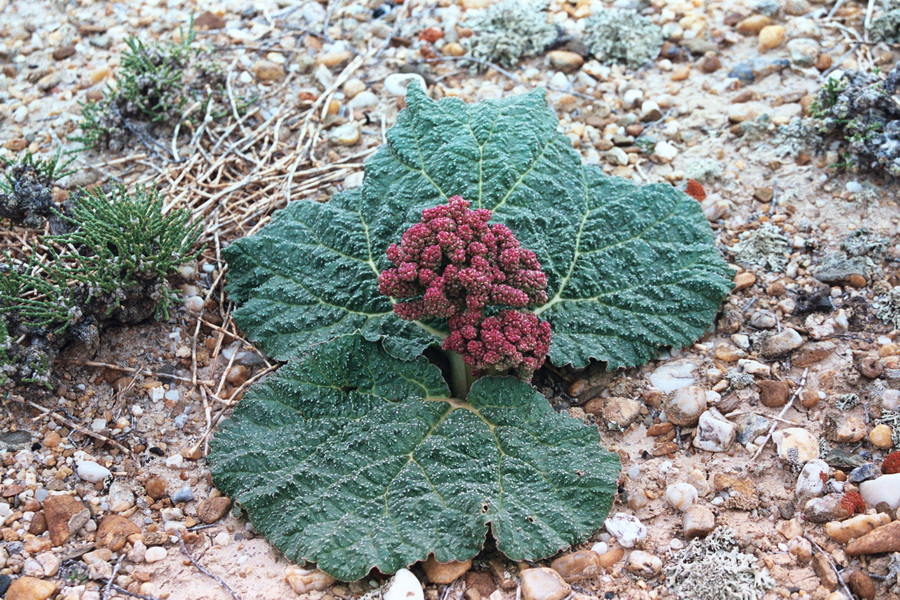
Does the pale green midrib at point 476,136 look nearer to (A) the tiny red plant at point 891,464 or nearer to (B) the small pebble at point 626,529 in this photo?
(B) the small pebble at point 626,529

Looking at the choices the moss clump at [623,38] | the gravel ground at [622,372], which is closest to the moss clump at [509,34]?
the gravel ground at [622,372]

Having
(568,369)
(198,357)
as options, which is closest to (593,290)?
(568,369)

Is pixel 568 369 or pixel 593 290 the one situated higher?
pixel 593 290

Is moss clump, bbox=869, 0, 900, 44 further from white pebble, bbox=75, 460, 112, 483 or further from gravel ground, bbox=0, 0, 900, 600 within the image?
white pebble, bbox=75, 460, 112, 483

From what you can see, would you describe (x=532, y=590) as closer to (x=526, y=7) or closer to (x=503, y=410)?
(x=503, y=410)

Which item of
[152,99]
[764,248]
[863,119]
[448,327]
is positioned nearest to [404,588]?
[448,327]

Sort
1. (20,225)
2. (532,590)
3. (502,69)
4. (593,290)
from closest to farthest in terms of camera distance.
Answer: (532,590)
(593,290)
(20,225)
(502,69)
